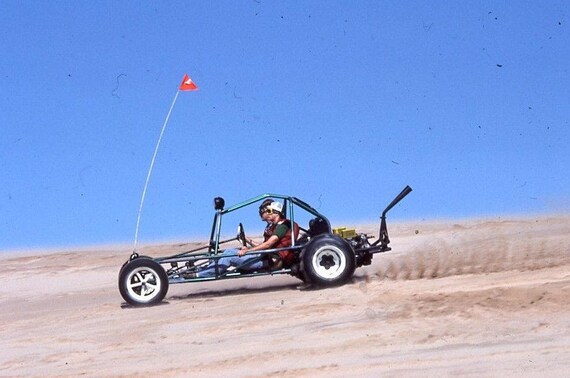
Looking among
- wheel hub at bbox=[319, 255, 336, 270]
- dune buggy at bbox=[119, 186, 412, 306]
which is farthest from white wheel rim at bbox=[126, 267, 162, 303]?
wheel hub at bbox=[319, 255, 336, 270]

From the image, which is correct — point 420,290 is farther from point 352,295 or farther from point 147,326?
point 147,326

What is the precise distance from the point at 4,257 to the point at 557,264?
2003 centimetres

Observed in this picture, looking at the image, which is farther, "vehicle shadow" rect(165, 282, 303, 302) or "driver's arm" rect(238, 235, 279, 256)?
"vehicle shadow" rect(165, 282, 303, 302)

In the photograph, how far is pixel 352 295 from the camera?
9461mm

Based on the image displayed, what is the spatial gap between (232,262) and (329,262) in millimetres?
1163

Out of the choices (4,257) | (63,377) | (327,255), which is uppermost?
(4,257)

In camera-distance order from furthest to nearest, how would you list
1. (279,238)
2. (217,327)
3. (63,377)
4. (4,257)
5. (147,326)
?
(4,257)
(279,238)
(147,326)
(217,327)
(63,377)

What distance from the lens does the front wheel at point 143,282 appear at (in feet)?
35.2

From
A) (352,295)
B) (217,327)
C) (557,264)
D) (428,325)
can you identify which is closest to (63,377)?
(217,327)

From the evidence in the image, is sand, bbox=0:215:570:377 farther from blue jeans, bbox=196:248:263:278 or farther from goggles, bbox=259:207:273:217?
goggles, bbox=259:207:273:217

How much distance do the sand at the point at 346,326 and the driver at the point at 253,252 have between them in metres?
0.37

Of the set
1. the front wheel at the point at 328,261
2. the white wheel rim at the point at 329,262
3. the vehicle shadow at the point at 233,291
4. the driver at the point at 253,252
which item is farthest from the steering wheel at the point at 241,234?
the white wheel rim at the point at 329,262

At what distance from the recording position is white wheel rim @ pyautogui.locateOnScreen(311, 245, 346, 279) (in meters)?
10.6

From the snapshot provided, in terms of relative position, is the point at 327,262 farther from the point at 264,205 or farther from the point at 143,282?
the point at 143,282
